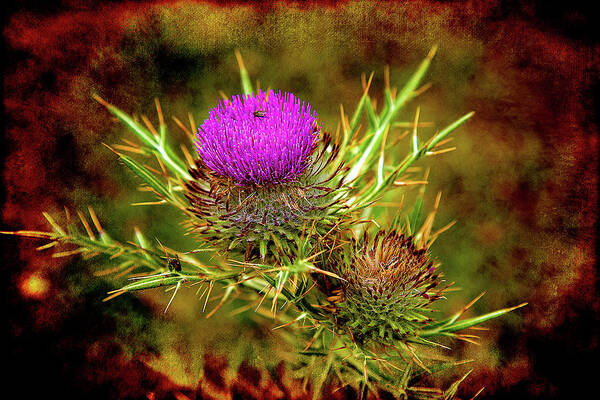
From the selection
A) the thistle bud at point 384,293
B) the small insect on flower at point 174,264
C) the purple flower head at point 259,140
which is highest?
the purple flower head at point 259,140

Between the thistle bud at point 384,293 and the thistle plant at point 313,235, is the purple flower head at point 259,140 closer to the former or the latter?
the thistle plant at point 313,235

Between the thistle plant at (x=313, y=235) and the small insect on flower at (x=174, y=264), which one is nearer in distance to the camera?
the small insect on flower at (x=174, y=264)

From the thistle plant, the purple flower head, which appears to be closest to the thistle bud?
the thistle plant

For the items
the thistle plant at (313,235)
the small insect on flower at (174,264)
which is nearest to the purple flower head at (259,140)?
the thistle plant at (313,235)

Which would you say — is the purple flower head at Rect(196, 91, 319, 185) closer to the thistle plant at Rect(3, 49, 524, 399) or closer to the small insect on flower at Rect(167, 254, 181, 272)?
the thistle plant at Rect(3, 49, 524, 399)

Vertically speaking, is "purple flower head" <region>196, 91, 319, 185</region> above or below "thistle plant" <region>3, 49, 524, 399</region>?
above

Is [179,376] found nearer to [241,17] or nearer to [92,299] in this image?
[92,299]
